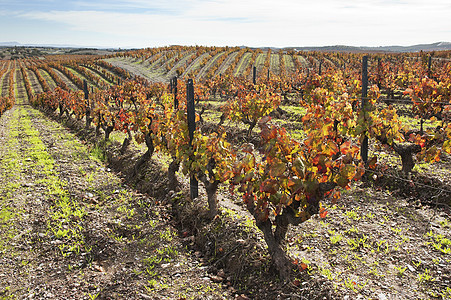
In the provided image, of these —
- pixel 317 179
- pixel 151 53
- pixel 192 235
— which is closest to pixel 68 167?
pixel 192 235

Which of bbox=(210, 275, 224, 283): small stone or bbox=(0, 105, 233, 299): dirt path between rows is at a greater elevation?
bbox=(0, 105, 233, 299): dirt path between rows

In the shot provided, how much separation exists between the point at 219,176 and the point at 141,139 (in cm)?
435

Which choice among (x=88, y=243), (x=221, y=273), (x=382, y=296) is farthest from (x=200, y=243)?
(x=382, y=296)

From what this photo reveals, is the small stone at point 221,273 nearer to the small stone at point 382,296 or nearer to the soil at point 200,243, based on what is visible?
the soil at point 200,243

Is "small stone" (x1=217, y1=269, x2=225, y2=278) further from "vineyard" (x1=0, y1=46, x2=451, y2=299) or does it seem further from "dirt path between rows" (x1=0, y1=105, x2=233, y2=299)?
"dirt path between rows" (x1=0, y1=105, x2=233, y2=299)

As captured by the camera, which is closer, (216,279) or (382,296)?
(382,296)

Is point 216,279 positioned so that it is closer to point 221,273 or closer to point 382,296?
point 221,273

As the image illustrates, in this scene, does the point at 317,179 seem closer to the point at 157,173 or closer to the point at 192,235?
the point at 192,235

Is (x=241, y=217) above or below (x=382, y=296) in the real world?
above

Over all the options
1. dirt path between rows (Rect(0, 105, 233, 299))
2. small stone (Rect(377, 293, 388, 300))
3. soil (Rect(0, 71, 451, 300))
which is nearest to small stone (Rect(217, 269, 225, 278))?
soil (Rect(0, 71, 451, 300))

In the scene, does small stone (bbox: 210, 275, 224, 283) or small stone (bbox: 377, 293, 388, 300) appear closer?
small stone (bbox: 377, 293, 388, 300)

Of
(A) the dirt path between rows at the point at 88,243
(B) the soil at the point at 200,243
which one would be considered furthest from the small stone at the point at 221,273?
(A) the dirt path between rows at the point at 88,243

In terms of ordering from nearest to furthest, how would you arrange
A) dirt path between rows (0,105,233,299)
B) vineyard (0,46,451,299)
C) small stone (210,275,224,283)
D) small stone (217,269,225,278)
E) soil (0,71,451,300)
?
vineyard (0,46,451,299) < soil (0,71,451,300) < dirt path between rows (0,105,233,299) < small stone (210,275,224,283) < small stone (217,269,225,278)

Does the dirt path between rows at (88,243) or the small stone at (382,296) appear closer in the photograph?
the small stone at (382,296)
